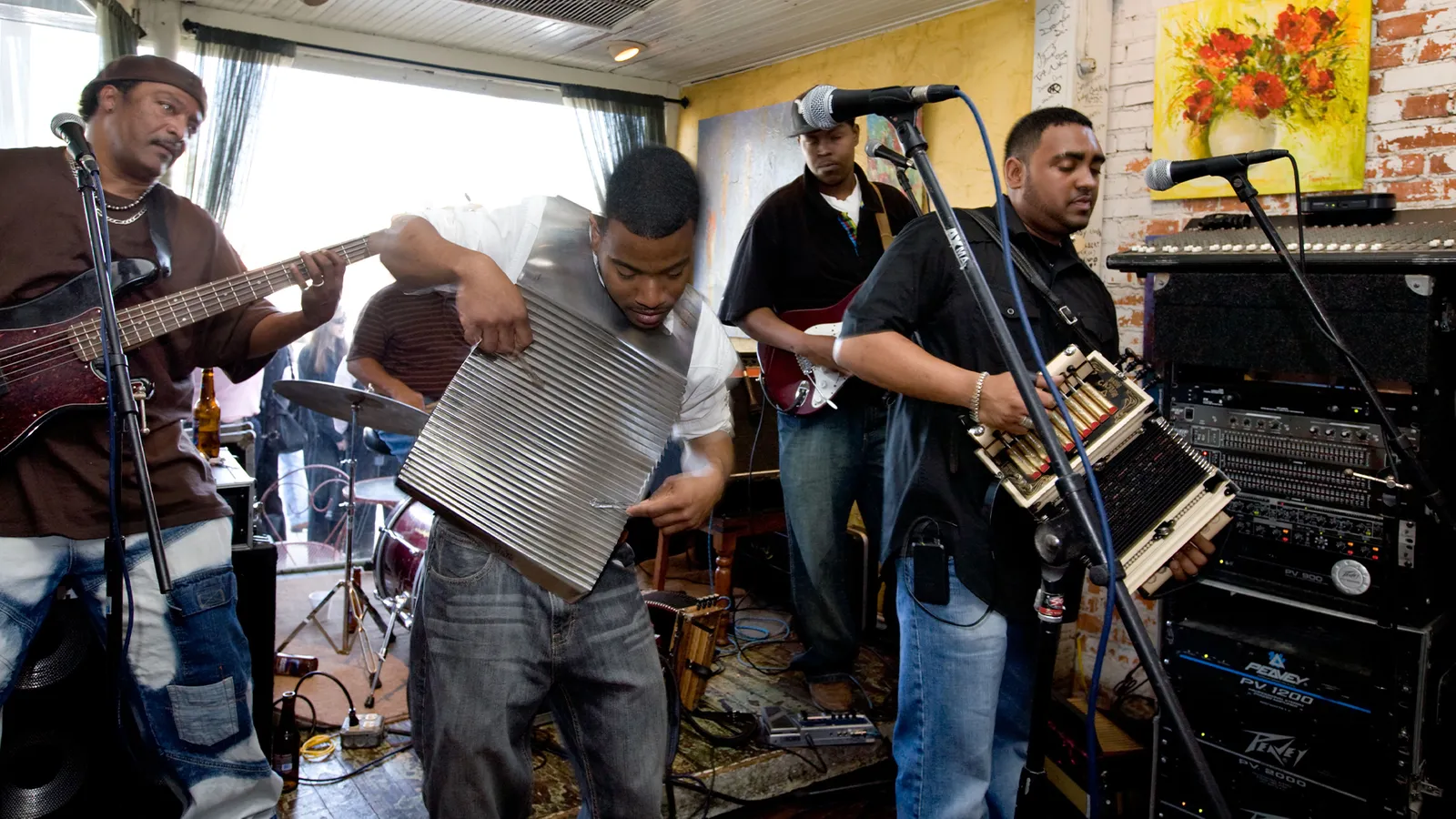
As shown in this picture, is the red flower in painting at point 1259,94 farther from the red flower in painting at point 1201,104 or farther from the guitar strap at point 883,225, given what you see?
the guitar strap at point 883,225

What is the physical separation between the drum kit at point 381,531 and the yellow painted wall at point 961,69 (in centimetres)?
354

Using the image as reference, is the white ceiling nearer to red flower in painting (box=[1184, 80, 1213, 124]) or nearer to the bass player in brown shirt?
red flower in painting (box=[1184, 80, 1213, 124])

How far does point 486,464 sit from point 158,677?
1.35 metres

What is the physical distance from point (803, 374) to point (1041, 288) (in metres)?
1.26

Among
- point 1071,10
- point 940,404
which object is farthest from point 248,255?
point 940,404

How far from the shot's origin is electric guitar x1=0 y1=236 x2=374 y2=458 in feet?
7.26

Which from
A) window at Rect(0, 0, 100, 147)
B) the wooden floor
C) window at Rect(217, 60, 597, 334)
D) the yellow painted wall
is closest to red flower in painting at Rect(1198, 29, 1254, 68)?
the yellow painted wall

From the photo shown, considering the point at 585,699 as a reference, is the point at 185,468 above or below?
above

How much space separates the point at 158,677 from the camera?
7.93 ft

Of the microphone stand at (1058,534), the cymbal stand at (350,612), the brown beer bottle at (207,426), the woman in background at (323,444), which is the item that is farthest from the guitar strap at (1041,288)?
the woman in background at (323,444)

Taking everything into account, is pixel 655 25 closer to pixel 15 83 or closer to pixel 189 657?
pixel 15 83

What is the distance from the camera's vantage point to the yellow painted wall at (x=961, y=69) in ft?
17.7

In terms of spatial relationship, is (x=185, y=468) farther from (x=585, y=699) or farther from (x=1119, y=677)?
(x=1119, y=677)

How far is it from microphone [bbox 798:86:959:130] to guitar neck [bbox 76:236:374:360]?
1.11 metres
